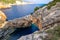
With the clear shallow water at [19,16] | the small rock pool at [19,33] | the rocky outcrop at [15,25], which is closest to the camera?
the small rock pool at [19,33]

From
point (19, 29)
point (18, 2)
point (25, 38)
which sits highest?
point (25, 38)

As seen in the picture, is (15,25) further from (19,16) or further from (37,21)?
(19,16)

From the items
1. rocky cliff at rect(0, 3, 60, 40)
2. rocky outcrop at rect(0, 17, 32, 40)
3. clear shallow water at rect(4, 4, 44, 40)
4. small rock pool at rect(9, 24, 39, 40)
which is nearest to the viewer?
rocky cliff at rect(0, 3, 60, 40)

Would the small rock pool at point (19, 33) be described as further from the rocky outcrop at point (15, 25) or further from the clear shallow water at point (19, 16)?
the rocky outcrop at point (15, 25)

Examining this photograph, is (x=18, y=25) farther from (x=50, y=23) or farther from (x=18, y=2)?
(x=18, y=2)

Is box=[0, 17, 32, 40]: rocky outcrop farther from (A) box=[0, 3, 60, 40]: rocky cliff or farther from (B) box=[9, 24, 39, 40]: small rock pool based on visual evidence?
(B) box=[9, 24, 39, 40]: small rock pool

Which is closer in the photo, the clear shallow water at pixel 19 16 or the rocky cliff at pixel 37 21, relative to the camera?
the rocky cliff at pixel 37 21

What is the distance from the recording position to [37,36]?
22812 mm

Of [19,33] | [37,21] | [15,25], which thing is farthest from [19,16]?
[37,21]

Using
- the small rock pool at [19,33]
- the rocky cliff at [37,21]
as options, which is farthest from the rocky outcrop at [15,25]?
the small rock pool at [19,33]

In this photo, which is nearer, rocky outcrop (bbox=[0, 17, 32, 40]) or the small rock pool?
the small rock pool

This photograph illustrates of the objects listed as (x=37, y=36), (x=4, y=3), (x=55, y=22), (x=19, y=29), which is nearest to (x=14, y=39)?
(x=19, y=29)

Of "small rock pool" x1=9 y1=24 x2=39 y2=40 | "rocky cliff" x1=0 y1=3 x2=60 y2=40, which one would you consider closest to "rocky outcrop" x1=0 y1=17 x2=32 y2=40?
"rocky cliff" x1=0 y1=3 x2=60 y2=40

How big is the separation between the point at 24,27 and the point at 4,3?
81909 mm
